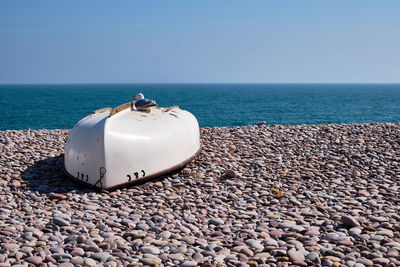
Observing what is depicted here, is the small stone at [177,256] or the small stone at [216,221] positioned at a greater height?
the small stone at [216,221]

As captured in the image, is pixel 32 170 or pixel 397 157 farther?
pixel 397 157

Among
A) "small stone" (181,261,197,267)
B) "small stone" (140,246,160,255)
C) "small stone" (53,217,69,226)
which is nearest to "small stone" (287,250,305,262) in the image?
"small stone" (181,261,197,267)

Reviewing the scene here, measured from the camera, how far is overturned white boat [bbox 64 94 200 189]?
7.18 metres

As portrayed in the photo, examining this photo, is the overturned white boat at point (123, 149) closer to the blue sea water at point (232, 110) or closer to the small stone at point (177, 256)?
the small stone at point (177, 256)

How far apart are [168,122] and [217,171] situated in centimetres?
144

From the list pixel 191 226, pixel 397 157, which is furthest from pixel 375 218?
pixel 397 157

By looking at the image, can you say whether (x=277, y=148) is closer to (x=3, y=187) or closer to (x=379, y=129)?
(x=379, y=129)

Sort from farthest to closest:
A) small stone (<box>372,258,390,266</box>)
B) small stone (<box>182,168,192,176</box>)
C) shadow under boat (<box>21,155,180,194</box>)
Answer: small stone (<box>182,168,192,176</box>) < shadow under boat (<box>21,155,180,194</box>) < small stone (<box>372,258,390,266</box>)

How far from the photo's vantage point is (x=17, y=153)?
33.0 ft

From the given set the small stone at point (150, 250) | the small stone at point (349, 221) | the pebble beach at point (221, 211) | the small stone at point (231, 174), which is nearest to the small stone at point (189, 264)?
the pebble beach at point (221, 211)

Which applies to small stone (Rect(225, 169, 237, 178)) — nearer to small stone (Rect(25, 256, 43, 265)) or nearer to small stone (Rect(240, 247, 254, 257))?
small stone (Rect(240, 247, 254, 257))

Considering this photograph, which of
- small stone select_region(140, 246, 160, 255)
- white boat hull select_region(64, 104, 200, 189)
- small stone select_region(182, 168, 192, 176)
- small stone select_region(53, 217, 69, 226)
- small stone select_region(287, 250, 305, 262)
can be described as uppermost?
white boat hull select_region(64, 104, 200, 189)

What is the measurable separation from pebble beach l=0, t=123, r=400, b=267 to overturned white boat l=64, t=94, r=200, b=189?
263mm

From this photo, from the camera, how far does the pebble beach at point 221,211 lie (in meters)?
4.93
